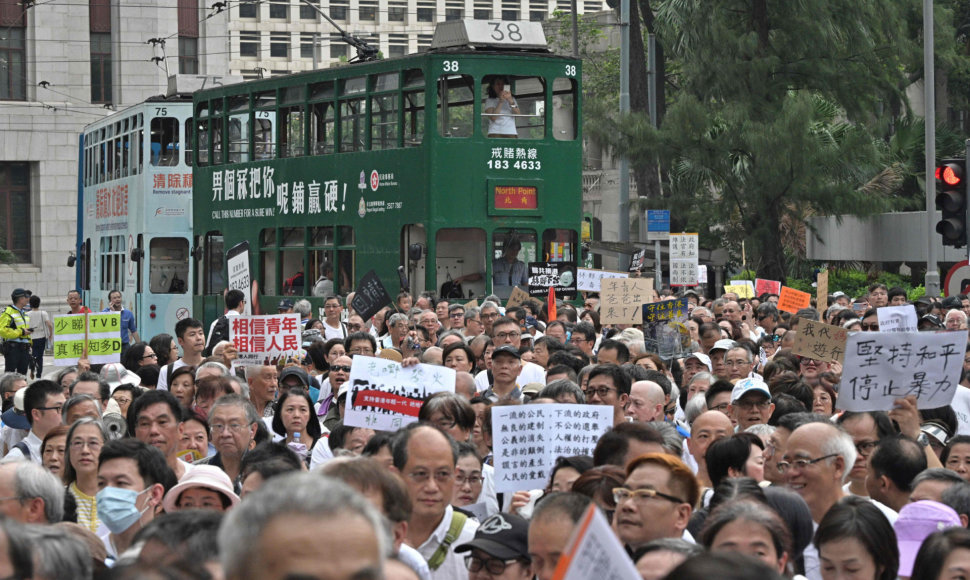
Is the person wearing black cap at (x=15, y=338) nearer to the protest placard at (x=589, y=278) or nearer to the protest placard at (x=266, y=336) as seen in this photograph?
the protest placard at (x=589, y=278)

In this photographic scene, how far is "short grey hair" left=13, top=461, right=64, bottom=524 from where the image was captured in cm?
568

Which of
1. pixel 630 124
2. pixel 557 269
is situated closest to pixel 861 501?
pixel 557 269

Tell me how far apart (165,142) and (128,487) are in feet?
66.1

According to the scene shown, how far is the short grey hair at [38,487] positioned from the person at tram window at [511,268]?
14.0m

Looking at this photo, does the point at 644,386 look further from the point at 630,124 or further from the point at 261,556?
the point at 630,124

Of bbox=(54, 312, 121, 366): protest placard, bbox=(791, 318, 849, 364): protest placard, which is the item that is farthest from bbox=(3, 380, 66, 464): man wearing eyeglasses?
bbox=(791, 318, 849, 364): protest placard

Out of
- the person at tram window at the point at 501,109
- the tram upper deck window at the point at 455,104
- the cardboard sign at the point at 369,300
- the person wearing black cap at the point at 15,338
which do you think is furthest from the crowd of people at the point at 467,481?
the person wearing black cap at the point at 15,338

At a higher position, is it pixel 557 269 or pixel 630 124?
pixel 630 124

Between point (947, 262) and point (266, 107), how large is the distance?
14.2 meters

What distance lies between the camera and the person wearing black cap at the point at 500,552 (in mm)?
5301

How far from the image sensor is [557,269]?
1948cm

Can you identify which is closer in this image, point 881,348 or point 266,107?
point 881,348

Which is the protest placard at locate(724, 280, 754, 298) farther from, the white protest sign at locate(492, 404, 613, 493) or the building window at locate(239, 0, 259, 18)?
the building window at locate(239, 0, 259, 18)

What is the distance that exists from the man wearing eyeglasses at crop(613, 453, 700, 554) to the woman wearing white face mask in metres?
1.93
